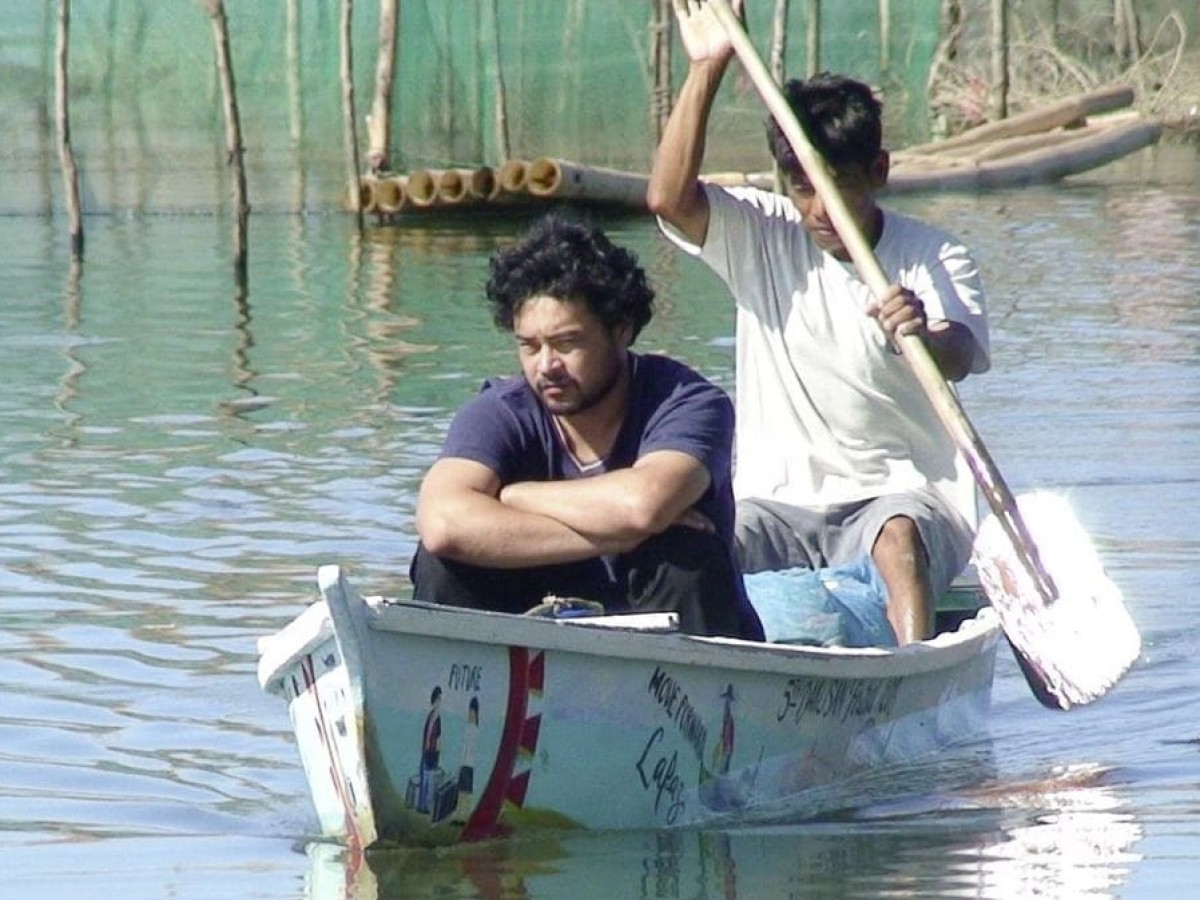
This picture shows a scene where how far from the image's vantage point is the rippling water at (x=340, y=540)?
5305mm

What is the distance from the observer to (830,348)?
6.45 meters

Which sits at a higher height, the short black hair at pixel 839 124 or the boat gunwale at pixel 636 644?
the short black hair at pixel 839 124

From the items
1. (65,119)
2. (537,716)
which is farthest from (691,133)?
(65,119)

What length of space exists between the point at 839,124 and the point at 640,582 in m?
1.46

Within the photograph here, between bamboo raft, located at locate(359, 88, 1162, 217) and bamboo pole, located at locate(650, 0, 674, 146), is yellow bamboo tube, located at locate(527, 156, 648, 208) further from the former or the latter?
bamboo pole, located at locate(650, 0, 674, 146)

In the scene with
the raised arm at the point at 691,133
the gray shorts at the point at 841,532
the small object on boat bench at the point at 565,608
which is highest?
the raised arm at the point at 691,133

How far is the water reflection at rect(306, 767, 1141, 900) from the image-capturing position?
5.07m

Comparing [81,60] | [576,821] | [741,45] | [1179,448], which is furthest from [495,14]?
[576,821]

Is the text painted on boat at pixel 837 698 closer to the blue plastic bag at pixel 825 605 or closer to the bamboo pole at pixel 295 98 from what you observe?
the blue plastic bag at pixel 825 605

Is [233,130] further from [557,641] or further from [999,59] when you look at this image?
[557,641]

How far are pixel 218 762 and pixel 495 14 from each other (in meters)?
16.3

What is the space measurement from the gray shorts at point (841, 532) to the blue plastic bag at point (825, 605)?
0.07 meters

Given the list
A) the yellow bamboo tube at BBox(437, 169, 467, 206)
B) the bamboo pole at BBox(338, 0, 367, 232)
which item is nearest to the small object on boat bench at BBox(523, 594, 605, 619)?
the bamboo pole at BBox(338, 0, 367, 232)

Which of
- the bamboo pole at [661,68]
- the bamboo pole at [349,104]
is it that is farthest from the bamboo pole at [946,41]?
the bamboo pole at [349,104]
